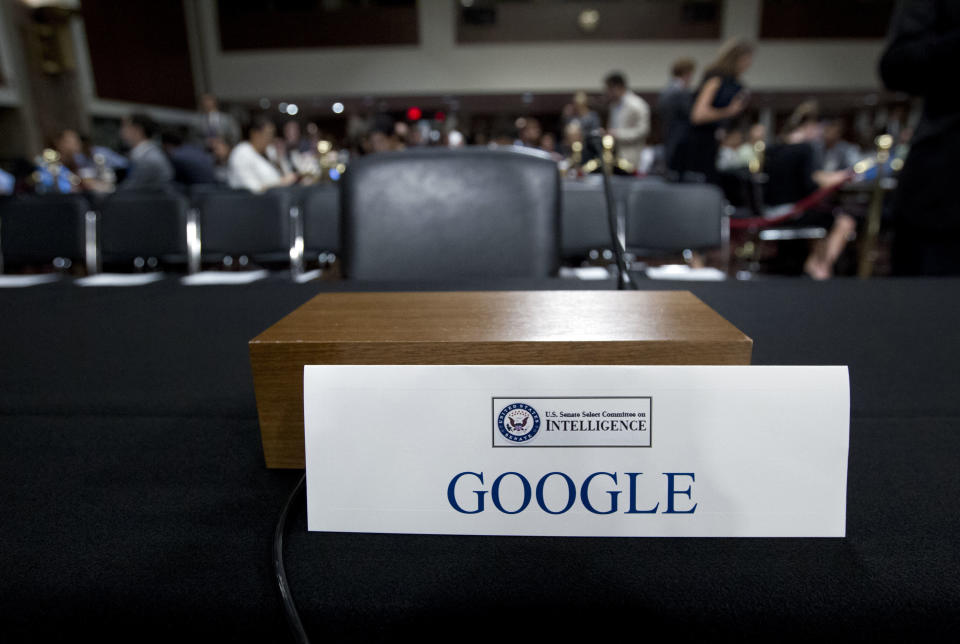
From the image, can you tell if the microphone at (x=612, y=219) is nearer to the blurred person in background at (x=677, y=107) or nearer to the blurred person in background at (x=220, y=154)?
the blurred person in background at (x=677, y=107)

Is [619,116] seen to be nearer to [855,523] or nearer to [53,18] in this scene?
Result: [855,523]

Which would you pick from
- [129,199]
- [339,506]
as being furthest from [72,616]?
[129,199]

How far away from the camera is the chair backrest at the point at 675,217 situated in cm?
195

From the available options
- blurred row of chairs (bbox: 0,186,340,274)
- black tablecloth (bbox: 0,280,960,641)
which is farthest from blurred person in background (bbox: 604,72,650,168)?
black tablecloth (bbox: 0,280,960,641)

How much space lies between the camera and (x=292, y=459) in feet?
1.16

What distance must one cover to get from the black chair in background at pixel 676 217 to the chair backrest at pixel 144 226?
5.57 feet

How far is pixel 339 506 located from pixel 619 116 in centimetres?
414

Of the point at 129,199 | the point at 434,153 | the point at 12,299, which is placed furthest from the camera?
the point at 129,199

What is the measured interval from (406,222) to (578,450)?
2.61ft

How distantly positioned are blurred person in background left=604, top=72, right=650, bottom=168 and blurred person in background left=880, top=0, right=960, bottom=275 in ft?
9.05

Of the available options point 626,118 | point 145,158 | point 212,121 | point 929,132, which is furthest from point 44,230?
point 212,121

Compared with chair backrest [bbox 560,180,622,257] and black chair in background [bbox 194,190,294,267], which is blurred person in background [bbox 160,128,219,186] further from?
chair backrest [bbox 560,180,622,257]

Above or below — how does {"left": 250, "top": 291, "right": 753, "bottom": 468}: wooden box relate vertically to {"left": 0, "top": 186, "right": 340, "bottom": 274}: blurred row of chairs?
above

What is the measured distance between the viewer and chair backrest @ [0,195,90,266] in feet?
6.98
